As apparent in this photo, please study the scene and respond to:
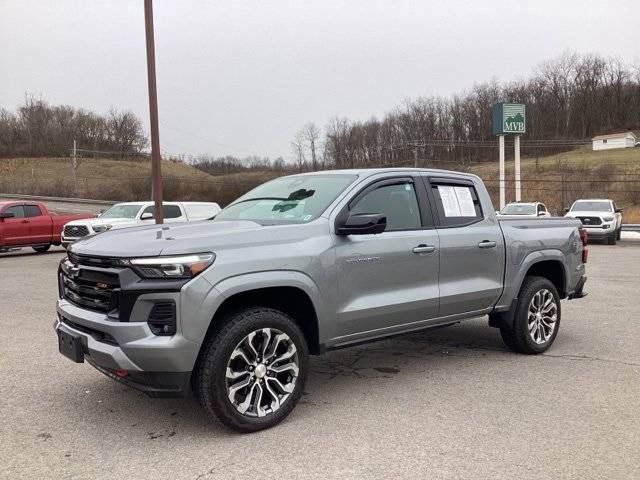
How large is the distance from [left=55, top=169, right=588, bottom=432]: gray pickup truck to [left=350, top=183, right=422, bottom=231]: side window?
12 millimetres

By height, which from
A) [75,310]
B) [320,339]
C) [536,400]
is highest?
[75,310]

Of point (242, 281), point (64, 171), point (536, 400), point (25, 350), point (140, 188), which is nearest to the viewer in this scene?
point (242, 281)

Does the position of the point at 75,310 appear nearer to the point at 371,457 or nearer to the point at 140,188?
the point at 371,457

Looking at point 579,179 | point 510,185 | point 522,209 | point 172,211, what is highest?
point 579,179

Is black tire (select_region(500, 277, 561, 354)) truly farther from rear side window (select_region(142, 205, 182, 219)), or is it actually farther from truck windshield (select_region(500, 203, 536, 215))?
truck windshield (select_region(500, 203, 536, 215))

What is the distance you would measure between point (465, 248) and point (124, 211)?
47.0 ft

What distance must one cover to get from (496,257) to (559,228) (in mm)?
1224

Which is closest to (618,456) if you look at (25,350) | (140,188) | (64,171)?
(25,350)

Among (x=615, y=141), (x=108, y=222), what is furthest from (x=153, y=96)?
(x=615, y=141)

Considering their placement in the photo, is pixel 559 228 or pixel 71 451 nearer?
pixel 71 451

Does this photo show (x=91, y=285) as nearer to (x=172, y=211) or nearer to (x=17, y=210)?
(x=172, y=211)

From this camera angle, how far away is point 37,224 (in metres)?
17.8

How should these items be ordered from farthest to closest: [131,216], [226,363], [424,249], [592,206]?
[592,206], [131,216], [424,249], [226,363]

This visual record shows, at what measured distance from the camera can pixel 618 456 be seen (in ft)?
11.5
